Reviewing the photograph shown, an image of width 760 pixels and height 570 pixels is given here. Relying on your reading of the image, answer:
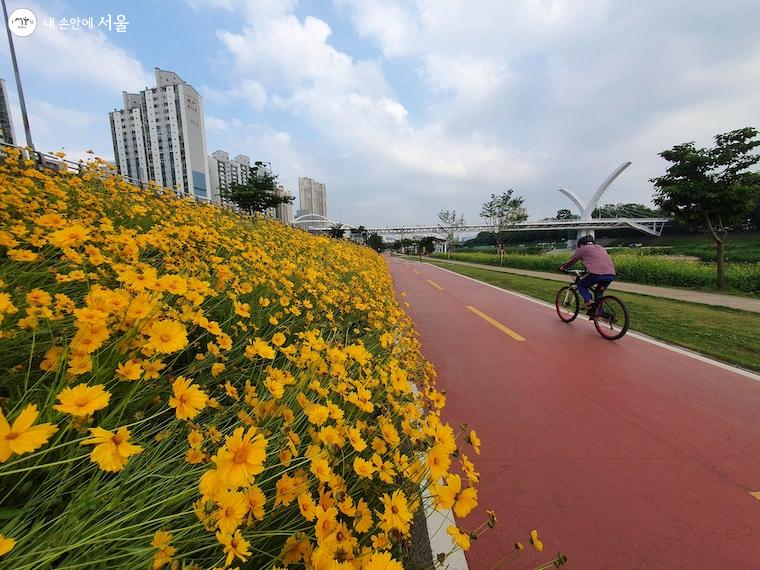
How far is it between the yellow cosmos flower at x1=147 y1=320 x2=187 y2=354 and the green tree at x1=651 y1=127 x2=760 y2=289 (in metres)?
13.5

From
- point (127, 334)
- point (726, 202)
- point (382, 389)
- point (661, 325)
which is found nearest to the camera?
point (127, 334)

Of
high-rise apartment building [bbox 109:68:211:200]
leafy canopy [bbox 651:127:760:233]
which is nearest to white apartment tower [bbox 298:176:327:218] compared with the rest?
high-rise apartment building [bbox 109:68:211:200]

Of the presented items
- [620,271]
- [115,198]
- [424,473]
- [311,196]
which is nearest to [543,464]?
[424,473]

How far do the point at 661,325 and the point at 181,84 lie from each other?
45490 millimetres

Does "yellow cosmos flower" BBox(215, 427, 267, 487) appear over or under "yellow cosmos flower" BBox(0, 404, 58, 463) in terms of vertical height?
under

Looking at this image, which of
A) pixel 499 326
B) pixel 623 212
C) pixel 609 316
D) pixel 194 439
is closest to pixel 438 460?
pixel 194 439

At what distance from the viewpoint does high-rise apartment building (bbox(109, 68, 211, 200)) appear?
106 feet

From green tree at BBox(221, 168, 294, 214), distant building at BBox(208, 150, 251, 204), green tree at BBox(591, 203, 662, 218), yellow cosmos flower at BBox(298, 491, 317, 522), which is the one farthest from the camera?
green tree at BBox(591, 203, 662, 218)

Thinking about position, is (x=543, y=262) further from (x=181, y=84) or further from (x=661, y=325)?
(x=181, y=84)

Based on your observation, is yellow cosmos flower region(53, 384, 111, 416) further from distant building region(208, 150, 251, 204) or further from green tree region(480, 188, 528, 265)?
distant building region(208, 150, 251, 204)

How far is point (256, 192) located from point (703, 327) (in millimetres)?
22851

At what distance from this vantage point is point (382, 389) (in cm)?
170

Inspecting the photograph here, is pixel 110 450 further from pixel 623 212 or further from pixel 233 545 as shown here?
pixel 623 212

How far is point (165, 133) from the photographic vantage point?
1423 inches
